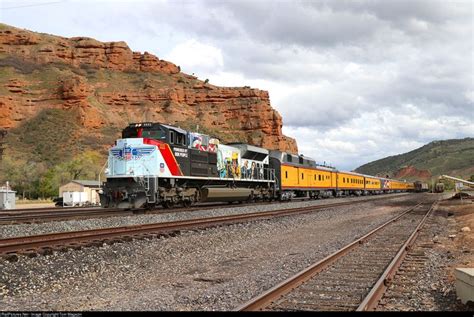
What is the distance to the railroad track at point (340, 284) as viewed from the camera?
6230 mm

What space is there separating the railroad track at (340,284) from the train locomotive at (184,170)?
11.0 m

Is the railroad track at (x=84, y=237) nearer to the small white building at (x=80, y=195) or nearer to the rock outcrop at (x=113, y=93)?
the small white building at (x=80, y=195)

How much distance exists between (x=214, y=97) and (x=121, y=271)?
415 feet

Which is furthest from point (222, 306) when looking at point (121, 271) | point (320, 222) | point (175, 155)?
point (175, 155)

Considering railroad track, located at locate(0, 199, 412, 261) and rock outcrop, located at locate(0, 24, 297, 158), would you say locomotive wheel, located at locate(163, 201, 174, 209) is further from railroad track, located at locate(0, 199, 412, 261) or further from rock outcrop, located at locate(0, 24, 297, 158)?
rock outcrop, located at locate(0, 24, 297, 158)

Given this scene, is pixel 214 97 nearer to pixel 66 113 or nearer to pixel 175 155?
pixel 66 113

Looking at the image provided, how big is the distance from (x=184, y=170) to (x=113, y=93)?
104632 mm

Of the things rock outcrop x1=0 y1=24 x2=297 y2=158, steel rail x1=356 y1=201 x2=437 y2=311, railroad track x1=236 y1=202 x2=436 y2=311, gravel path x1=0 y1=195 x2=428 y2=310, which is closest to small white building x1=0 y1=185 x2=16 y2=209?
gravel path x1=0 y1=195 x2=428 y2=310

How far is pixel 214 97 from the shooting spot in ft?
439

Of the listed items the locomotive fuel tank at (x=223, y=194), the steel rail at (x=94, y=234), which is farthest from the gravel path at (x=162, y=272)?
the locomotive fuel tank at (x=223, y=194)

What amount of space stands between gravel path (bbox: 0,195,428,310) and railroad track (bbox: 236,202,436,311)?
18.7 inches

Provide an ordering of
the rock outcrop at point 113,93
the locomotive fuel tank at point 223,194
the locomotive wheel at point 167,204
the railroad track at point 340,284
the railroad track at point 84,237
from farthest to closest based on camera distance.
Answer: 1. the rock outcrop at point 113,93
2. the locomotive fuel tank at point 223,194
3. the locomotive wheel at point 167,204
4. the railroad track at point 84,237
5. the railroad track at point 340,284

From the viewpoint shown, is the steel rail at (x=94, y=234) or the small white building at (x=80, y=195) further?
the small white building at (x=80, y=195)

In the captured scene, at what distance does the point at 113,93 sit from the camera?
120438 mm
